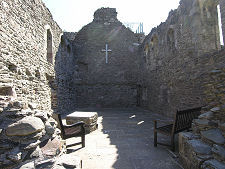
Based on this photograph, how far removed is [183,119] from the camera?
11.5ft

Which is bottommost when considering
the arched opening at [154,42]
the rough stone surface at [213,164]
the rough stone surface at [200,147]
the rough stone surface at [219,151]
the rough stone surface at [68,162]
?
the rough stone surface at [213,164]

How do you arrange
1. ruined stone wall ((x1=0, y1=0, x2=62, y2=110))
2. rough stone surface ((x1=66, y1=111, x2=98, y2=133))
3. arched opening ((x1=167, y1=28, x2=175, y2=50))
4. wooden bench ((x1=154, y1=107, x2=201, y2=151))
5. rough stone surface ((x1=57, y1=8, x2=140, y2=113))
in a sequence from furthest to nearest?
rough stone surface ((x1=57, y1=8, x2=140, y2=113)) → arched opening ((x1=167, y1=28, x2=175, y2=50)) → rough stone surface ((x1=66, y1=111, x2=98, y2=133)) → ruined stone wall ((x1=0, y1=0, x2=62, y2=110)) → wooden bench ((x1=154, y1=107, x2=201, y2=151))

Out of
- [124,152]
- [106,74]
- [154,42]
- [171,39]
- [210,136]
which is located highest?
[154,42]

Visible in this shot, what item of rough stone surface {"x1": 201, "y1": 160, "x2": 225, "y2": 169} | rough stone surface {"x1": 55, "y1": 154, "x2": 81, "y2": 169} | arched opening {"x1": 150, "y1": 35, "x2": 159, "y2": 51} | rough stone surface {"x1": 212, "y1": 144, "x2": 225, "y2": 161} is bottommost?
rough stone surface {"x1": 201, "y1": 160, "x2": 225, "y2": 169}

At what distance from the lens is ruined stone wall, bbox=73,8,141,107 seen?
12.8 metres

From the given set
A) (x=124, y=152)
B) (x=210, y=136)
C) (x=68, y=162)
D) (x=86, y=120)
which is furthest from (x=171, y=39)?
(x=68, y=162)

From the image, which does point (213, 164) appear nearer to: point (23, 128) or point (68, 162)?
point (68, 162)

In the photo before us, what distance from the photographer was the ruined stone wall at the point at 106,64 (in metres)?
12.8

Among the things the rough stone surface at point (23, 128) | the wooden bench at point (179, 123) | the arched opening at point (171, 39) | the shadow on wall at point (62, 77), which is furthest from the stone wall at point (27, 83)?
the arched opening at point (171, 39)

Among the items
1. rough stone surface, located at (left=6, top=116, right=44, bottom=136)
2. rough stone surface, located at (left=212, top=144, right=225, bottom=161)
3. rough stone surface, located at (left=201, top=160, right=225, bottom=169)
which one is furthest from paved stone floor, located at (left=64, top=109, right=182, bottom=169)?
rough stone surface, located at (left=6, top=116, right=44, bottom=136)

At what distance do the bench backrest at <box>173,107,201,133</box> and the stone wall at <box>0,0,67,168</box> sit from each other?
2.46 m

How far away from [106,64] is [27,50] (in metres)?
8.37

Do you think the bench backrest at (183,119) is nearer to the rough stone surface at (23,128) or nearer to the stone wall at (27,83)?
the stone wall at (27,83)

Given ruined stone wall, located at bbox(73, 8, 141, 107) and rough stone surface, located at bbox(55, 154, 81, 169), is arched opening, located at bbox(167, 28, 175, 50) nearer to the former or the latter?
ruined stone wall, located at bbox(73, 8, 141, 107)
